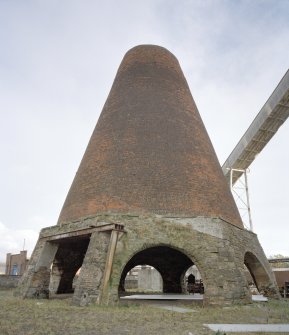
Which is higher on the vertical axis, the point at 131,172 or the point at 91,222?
the point at 131,172

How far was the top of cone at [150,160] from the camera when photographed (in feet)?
41.6

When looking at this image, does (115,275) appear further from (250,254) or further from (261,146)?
(261,146)

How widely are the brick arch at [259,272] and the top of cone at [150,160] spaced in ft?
5.51

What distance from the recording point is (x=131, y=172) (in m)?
13.2

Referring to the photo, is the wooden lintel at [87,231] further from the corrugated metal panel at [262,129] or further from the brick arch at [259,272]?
the corrugated metal panel at [262,129]

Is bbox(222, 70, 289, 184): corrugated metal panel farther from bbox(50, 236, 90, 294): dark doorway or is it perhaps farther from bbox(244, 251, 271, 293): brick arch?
bbox(50, 236, 90, 294): dark doorway

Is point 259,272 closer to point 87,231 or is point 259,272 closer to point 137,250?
point 137,250

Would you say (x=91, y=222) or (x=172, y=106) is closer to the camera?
(x=91, y=222)

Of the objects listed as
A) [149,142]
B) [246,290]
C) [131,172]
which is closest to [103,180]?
[131,172]

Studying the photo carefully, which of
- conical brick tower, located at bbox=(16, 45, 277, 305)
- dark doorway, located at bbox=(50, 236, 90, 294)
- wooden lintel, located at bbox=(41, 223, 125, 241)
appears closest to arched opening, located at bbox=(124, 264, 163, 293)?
conical brick tower, located at bbox=(16, 45, 277, 305)

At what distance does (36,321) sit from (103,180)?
6.96m

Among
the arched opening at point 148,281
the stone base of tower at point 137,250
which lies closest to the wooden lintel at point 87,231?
the stone base of tower at point 137,250

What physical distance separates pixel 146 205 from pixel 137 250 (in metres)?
1.73

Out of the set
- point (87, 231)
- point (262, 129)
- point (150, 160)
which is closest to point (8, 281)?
point (87, 231)
